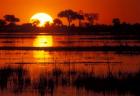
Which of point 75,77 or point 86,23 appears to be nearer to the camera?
point 75,77

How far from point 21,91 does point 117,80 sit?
314 centimetres

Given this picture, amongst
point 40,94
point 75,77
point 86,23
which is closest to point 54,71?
point 75,77

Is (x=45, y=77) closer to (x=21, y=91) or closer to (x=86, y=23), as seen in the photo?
(x=21, y=91)

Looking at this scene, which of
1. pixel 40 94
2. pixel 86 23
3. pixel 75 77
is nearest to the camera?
pixel 40 94

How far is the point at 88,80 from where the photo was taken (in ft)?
55.1

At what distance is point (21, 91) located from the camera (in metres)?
15.4

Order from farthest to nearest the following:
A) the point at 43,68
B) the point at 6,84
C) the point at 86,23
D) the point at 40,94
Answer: the point at 86,23
the point at 43,68
the point at 6,84
the point at 40,94

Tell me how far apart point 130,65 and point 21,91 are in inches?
293

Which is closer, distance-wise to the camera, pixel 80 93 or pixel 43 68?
pixel 80 93

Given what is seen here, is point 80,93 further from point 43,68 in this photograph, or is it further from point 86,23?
point 86,23

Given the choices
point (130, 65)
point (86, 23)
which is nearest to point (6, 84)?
point (130, 65)

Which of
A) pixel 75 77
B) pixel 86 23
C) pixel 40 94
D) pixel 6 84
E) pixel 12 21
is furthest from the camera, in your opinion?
pixel 12 21

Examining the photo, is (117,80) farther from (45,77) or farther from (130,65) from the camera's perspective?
(130,65)

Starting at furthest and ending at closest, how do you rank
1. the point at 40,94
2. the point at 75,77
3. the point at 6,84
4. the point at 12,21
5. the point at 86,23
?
the point at 12,21 → the point at 86,23 → the point at 75,77 → the point at 6,84 → the point at 40,94
